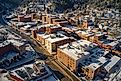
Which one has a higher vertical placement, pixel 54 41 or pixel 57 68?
pixel 54 41

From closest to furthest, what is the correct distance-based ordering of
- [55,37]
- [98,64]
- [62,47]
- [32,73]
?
[32,73] → [98,64] → [62,47] → [55,37]

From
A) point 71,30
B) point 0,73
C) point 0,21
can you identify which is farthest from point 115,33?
point 0,21

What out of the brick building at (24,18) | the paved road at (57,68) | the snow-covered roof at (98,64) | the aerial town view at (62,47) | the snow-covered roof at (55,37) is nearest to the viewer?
the aerial town view at (62,47)

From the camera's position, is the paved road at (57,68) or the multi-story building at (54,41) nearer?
the paved road at (57,68)

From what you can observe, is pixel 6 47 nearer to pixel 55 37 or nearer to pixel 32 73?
pixel 32 73

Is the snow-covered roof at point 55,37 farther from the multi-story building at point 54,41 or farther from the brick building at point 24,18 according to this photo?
the brick building at point 24,18

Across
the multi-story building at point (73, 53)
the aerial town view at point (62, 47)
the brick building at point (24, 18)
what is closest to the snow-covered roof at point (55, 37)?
the aerial town view at point (62, 47)

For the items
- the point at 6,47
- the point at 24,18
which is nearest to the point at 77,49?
the point at 6,47

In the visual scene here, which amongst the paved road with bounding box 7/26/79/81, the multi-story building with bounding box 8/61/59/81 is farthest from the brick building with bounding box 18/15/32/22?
the multi-story building with bounding box 8/61/59/81

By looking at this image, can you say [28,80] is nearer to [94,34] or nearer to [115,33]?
[94,34]
